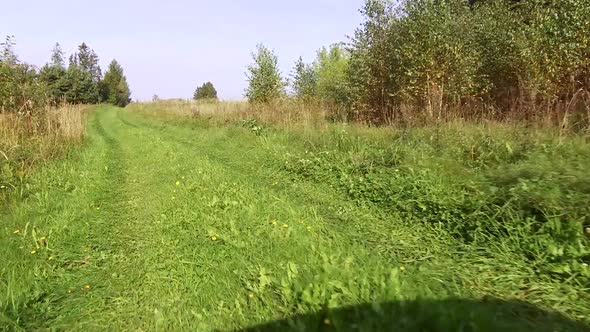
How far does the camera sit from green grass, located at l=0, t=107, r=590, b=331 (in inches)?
98.3

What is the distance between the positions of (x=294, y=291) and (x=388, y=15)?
13.4 meters

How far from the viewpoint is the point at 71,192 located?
5.81 m

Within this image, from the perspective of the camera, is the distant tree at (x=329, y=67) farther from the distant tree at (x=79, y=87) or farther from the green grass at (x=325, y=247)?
the distant tree at (x=79, y=87)

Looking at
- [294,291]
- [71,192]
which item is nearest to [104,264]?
[294,291]

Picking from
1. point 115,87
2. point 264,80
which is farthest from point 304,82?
point 115,87

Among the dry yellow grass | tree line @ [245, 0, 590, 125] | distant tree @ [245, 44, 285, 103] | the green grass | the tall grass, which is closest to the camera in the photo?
the green grass

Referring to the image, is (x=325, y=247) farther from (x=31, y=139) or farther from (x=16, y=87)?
(x=16, y=87)

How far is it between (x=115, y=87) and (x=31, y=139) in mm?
67259

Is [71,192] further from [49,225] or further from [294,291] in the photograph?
[294,291]

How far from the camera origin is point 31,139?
8.66 meters

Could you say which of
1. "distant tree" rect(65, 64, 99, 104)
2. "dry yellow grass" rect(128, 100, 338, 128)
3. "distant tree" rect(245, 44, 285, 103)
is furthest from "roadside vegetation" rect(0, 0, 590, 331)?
"distant tree" rect(65, 64, 99, 104)

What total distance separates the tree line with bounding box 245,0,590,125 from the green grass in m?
3.07

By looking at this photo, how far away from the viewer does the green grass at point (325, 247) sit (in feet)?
8.19

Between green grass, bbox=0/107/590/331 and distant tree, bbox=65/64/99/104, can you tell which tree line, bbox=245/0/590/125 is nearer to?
green grass, bbox=0/107/590/331
